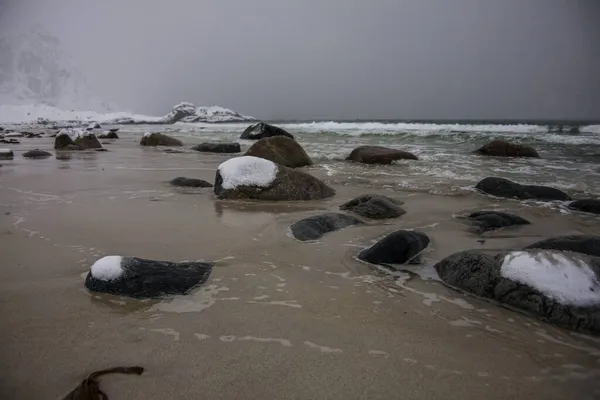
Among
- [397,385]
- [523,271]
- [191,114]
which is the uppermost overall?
[191,114]

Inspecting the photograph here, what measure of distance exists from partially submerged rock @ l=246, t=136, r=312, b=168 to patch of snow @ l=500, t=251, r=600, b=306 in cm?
661

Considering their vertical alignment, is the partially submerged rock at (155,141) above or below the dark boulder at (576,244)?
above

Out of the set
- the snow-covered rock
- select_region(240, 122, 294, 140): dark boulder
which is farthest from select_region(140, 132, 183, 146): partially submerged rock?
the snow-covered rock

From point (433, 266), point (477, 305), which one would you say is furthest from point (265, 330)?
point (433, 266)

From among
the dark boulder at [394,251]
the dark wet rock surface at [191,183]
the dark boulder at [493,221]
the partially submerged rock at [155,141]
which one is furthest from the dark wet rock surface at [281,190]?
the partially submerged rock at [155,141]

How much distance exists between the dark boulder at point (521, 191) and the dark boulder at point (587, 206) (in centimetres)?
52

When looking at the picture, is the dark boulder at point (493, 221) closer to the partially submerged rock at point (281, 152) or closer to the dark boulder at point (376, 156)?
the partially submerged rock at point (281, 152)

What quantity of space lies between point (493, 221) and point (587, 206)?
1.58 metres

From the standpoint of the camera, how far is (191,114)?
8894 cm

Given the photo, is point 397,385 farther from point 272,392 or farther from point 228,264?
point 228,264

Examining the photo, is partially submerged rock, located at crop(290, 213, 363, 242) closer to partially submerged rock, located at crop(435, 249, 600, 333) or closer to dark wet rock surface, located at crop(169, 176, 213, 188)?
partially submerged rock, located at crop(435, 249, 600, 333)

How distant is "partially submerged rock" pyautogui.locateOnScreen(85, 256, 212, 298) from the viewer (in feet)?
7.11

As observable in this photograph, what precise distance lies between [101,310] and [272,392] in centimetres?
106

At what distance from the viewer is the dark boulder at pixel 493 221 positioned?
371cm
